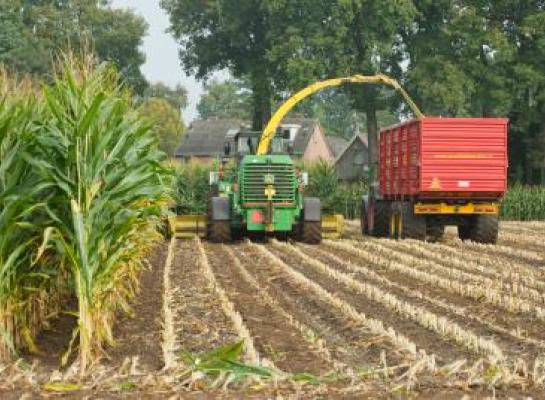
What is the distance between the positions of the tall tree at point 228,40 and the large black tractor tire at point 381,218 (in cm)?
2465

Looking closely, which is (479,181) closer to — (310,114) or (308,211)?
(308,211)

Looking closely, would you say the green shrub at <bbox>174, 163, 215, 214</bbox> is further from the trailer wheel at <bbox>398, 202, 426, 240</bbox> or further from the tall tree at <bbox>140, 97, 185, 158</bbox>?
the tall tree at <bbox>140, 97, 185, 158</bbox>

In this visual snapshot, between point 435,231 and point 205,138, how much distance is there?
63.2 metres

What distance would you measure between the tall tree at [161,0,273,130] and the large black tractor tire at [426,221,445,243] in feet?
85.9

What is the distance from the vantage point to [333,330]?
9094mm

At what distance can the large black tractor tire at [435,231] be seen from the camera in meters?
20.8

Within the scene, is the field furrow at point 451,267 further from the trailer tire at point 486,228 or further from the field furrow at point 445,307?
Result: the trailer tire at point 486,228

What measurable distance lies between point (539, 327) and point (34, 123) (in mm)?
5194

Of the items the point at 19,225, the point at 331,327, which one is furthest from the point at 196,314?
the point at 19,225

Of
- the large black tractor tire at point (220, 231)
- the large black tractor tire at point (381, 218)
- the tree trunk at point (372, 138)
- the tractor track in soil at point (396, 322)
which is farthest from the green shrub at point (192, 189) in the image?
the tractor track in soil at point (396, 322)

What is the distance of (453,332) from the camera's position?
28.4 feet

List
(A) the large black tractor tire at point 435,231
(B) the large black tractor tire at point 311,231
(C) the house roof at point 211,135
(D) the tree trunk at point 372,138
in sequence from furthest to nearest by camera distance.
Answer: (C) the house roof at point 211,135
(D) the tree trunk at point 372,138
(A) the large black tractor tire at point 435,231
(B) the large black tractor tire at point 311,231

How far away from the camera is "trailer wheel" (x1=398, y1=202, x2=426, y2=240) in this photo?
66.2ft

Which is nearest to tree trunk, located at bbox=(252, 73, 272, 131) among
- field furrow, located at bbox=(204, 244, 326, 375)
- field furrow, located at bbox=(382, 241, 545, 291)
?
field furrow, located at bbox=(382, 241, 545, 291)
